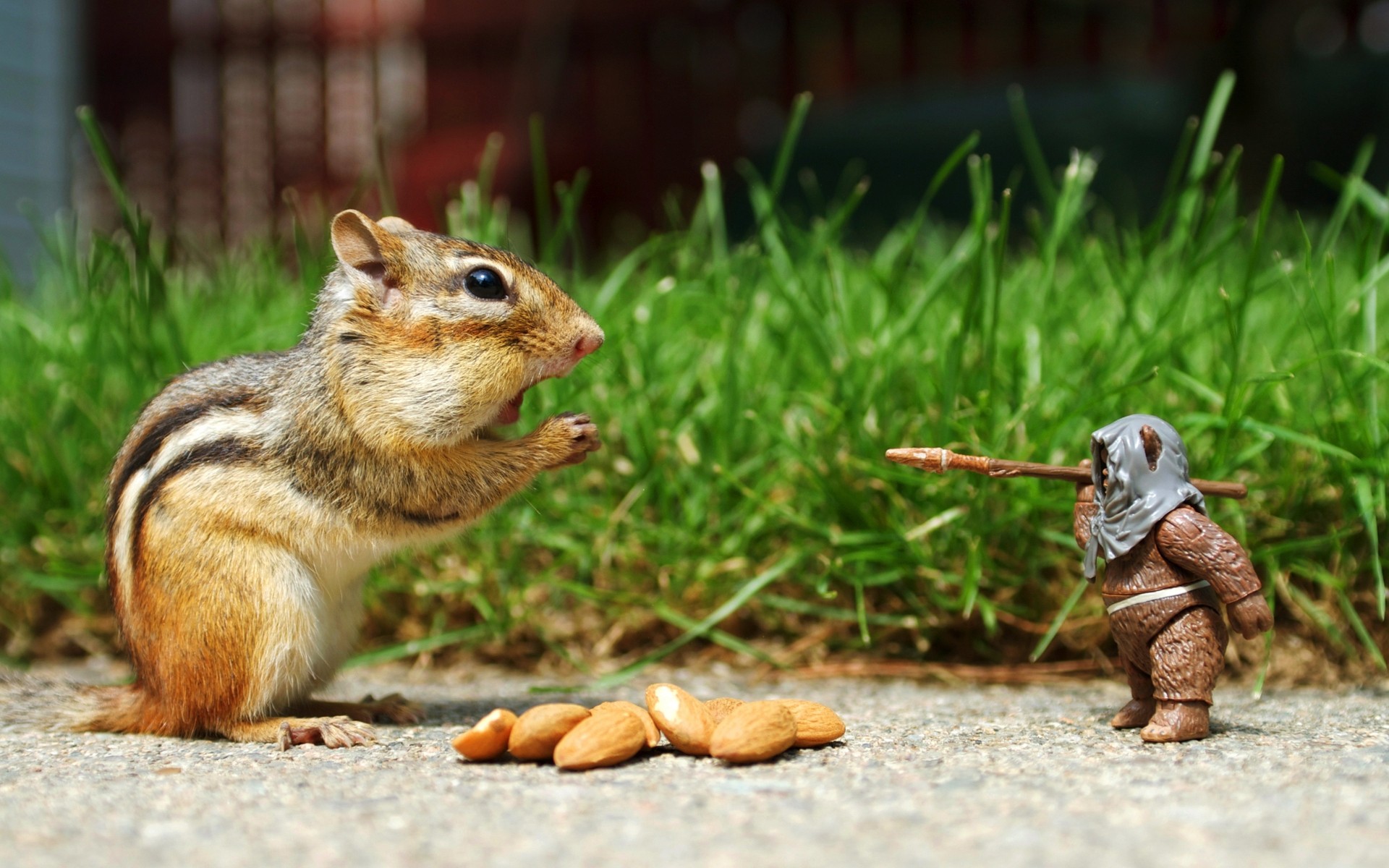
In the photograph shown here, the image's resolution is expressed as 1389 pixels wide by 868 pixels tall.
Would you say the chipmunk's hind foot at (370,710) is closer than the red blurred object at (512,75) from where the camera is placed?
Yes

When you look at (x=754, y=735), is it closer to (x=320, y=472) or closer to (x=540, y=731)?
(x=540, y=731)

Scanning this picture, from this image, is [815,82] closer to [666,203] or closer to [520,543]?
[666,203]

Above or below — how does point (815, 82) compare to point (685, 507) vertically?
above

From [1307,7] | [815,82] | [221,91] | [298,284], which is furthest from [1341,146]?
[221,91]

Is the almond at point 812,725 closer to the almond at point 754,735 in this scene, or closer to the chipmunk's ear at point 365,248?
the almond at point 754,735

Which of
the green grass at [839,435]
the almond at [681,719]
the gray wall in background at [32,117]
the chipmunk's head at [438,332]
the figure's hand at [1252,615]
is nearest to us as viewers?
the figure's hand at [1252,615]

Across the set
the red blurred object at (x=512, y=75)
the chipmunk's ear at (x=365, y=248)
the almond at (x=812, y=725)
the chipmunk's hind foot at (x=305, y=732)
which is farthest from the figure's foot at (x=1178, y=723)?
the red blurred object at (x=512, y=75)
